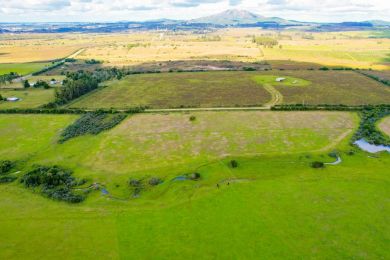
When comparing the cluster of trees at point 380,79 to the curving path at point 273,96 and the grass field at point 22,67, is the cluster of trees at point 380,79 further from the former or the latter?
the grass field at point 22,67

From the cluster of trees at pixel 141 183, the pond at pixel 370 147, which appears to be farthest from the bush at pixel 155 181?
the pond at pixel 370 147

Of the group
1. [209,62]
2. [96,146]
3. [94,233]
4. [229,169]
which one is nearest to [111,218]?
[94,233]

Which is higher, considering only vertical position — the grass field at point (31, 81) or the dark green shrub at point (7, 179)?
the grass field at point (31, 81)

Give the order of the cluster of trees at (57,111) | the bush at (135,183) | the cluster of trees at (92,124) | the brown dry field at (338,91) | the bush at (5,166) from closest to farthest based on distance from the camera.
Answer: the bush at (135,183), the bush at (5,166), the cluster of trees at (92,124), the cluster of trees at (57,111), the brown dry field at (338,91)

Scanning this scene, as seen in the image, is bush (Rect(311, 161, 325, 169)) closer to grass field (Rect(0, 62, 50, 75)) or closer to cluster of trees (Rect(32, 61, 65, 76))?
cluster of trees (Rect(32, 61, 65, 76))

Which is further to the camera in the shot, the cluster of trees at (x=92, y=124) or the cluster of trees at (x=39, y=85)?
the cluster of trees at (x=39, y=85)

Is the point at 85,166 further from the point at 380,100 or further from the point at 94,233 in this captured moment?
the point at 380,100
